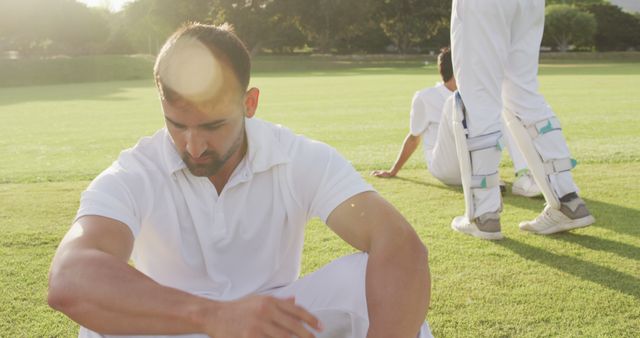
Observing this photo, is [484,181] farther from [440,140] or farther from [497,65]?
[440,140]

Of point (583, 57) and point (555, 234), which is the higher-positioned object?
point (555, 234)

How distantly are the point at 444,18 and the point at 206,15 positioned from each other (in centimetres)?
2099

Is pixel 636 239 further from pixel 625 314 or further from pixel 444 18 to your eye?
pixel 444 18

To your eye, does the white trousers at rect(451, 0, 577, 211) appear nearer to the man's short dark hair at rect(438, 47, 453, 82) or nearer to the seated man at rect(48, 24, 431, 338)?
the man's short dark hair at rect(438, 47, 453, 82)

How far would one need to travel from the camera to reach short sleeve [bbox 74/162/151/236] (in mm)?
Result: 2301

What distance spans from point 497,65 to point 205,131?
9.03 ft

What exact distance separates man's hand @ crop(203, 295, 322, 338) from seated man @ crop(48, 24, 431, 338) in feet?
0.47

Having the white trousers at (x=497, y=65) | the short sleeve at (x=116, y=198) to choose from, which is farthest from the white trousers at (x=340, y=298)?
the white trousers at (x=497, y=65)

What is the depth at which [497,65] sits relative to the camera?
465 cm

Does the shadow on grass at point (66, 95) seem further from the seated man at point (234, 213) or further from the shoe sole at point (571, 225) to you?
the seated man at point (234, 213)

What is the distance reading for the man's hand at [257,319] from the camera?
1.94 metres

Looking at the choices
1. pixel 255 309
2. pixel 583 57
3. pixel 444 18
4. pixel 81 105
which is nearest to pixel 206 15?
pixel 444 18

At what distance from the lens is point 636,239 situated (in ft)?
15.3

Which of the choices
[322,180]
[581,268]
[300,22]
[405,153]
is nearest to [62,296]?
[322,180]
